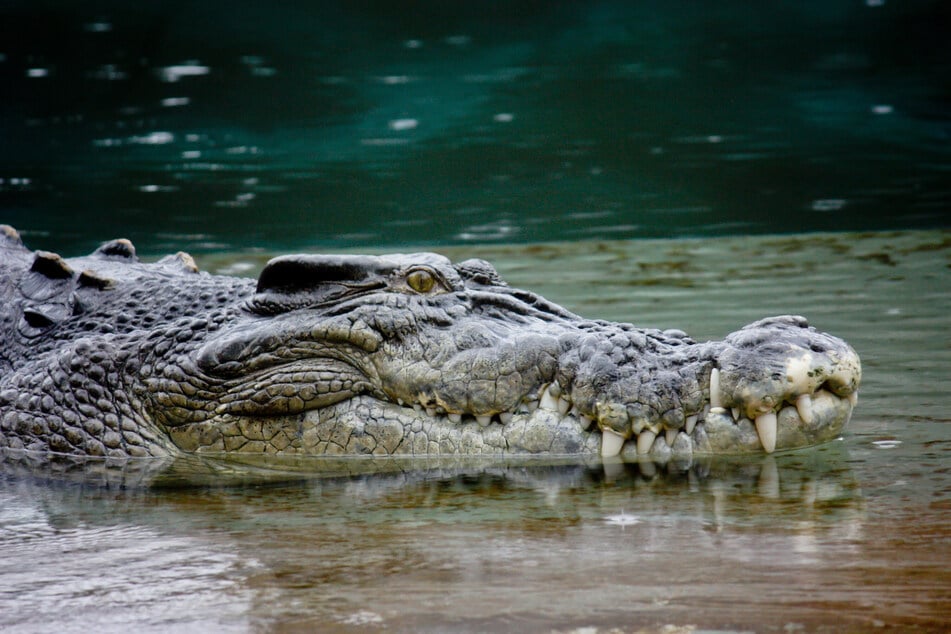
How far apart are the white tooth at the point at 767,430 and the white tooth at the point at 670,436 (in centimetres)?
21

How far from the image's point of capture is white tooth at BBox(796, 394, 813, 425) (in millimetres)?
3109

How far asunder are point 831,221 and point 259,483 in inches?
301

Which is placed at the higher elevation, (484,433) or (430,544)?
(484,433)

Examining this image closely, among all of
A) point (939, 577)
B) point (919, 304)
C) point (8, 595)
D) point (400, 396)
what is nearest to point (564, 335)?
point (400, 396)

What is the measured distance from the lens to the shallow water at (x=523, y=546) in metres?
2.04

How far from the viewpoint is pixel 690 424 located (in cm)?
316

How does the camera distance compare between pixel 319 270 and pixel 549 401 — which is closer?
pixel 549 401

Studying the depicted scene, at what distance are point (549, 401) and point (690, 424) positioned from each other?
1.26 feet

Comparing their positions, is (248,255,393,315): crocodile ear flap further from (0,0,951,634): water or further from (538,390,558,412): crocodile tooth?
(538,390,558,412): crocodile tooth

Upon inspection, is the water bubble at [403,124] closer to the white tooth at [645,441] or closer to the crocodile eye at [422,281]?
the crocodile eye at [422,281]

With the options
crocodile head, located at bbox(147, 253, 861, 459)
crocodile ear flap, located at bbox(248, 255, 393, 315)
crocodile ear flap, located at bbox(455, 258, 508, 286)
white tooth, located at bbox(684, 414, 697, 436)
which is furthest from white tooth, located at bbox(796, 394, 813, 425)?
crocodile ear flap, located at bbox(248, 255, 393, 315)

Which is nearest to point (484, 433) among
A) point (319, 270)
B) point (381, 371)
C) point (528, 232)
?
point (381, 371)

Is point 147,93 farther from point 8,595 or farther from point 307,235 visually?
point 8,595

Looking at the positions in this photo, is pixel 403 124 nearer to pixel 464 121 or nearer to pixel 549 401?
pixel 464 121
